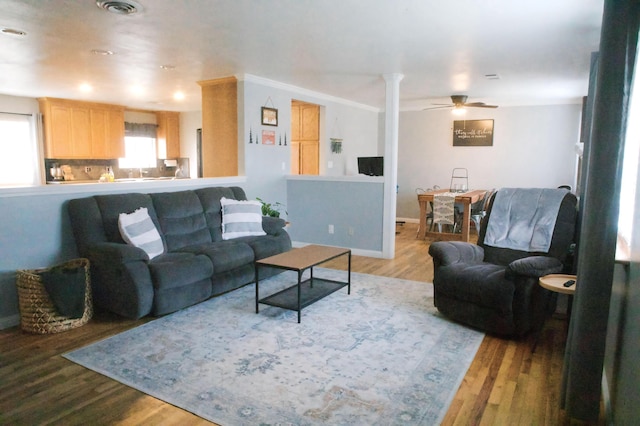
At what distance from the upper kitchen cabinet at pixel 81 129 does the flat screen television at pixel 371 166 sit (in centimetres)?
494

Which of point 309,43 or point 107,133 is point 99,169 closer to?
point 107,133

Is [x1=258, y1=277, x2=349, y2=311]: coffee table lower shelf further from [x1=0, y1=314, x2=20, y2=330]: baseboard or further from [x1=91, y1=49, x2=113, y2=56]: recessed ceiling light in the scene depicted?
[x1=91, y1=49, x2=113, y2=56]: recessed ceiling light

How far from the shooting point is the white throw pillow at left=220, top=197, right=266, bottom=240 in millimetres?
4488

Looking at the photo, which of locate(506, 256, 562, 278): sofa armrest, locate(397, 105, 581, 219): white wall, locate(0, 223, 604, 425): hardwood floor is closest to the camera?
locate(0, 223, 604, 425): hardwood floor

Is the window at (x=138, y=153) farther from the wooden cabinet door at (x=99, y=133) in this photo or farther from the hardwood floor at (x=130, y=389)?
the hardwood floor at (x=130, y=389)

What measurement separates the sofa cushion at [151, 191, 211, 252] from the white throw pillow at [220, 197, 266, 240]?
218 mm

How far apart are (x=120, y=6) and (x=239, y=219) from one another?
7.54ft

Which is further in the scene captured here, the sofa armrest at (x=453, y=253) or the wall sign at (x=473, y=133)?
the wall sign at (x=473, y=133)

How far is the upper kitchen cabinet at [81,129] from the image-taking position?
7.34 m

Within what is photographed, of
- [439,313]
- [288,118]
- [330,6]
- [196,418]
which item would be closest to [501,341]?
[439,313]

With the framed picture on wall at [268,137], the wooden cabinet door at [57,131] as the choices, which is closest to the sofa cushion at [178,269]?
the framed picture on wall at [268,137]

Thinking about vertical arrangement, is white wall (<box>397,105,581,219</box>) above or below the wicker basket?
above

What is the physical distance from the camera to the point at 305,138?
7301 mm

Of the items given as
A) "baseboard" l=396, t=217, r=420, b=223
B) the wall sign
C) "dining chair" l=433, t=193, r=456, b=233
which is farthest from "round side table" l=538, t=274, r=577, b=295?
"baseboard" l=396, t=217, r=420, b=223
